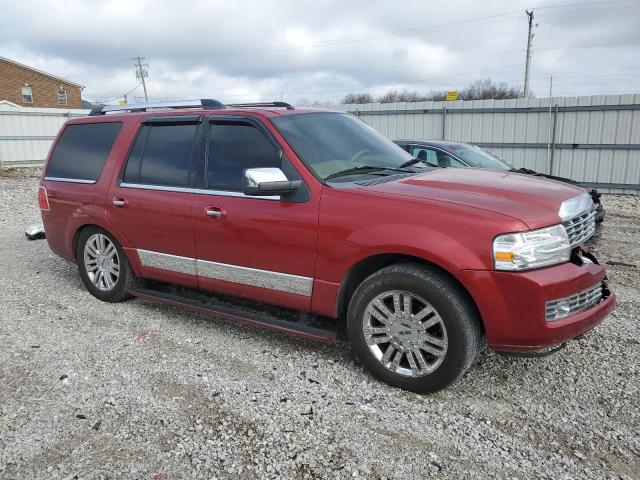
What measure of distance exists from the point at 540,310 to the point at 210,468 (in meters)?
2.00

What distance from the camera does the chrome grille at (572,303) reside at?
3.02 m

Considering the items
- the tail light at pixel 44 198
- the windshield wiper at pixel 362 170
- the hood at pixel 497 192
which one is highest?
the windshield wiper at pixel 362 170

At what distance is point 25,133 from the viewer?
1955 centimetres

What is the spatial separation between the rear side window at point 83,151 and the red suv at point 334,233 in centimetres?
2

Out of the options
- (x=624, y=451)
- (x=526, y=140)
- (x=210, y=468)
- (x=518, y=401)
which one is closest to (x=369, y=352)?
(x=518, y=401)

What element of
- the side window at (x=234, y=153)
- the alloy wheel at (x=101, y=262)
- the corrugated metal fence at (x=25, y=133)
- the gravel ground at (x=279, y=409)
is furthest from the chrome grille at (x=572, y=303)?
the corrugated metal fence at (x=25, y=133)

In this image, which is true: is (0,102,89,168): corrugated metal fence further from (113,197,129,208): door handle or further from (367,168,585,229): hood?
(367,168,585,229): hood

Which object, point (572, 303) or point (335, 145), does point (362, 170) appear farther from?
point (572, 303)

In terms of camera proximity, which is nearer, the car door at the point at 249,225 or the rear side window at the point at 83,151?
the car door at the point at 249,225

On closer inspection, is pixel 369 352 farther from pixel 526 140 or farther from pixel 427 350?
pixel 526 140

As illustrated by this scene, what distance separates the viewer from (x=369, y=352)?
11.6ft

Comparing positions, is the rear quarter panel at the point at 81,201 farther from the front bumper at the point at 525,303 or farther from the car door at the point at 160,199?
the front bumper at the point at 525,303

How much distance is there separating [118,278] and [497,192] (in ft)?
11.9

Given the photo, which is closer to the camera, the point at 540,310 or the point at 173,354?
the point at 540,310
